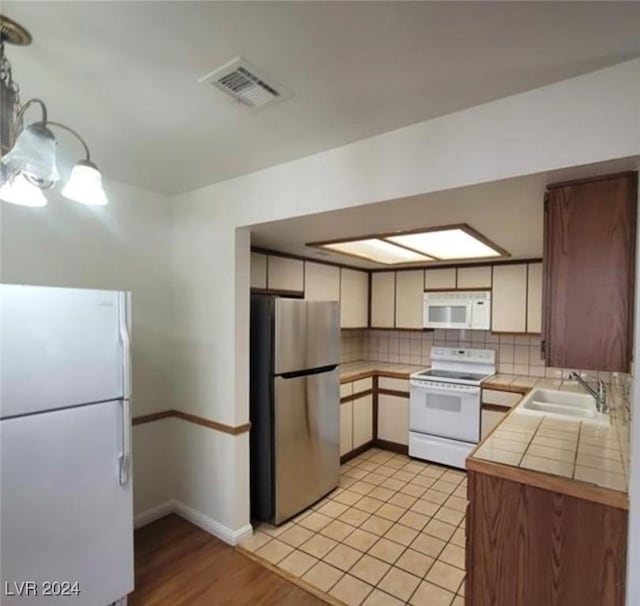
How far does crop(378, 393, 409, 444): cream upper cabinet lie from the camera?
4.04 metres

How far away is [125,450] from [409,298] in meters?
3.29

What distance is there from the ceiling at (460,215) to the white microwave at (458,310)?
850mm

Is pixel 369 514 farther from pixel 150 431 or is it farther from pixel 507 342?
pixel 507 342

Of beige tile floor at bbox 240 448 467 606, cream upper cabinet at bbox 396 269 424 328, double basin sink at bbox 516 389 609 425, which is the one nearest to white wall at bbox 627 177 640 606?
beige tile floor at bbox 240 448 467 606

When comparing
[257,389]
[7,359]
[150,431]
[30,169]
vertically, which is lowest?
[150,431]

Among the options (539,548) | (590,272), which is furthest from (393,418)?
(590,272)

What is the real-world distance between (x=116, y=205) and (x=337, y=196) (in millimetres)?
1608

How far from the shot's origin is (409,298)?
14.3ft

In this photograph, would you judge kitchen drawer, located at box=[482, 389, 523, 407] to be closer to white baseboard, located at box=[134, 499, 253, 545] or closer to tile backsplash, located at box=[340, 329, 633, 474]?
tile backsplash, located at box=[340, 329, 633, 474]

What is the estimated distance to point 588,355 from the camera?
1.50 meters

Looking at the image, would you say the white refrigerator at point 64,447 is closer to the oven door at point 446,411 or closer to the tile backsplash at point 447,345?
the oven door at point 446,411

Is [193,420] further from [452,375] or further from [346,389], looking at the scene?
[452,375]

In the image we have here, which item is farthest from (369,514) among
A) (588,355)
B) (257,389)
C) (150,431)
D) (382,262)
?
(382,262)

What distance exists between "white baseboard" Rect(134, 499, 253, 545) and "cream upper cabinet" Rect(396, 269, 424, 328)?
2.68 metres
